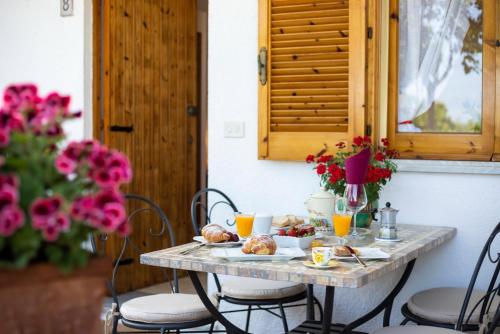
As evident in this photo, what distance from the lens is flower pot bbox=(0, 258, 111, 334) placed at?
0.76 meters

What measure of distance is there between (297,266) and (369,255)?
0.28 m

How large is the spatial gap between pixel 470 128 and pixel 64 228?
9.37 ft

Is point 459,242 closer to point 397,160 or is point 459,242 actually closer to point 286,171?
point 397,160

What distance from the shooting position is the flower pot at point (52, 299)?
2.49 ft

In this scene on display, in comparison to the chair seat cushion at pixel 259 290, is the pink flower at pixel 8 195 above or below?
above

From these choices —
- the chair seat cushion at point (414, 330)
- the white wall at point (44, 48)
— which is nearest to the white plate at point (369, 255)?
the chair seat cushion at point (414, 330)

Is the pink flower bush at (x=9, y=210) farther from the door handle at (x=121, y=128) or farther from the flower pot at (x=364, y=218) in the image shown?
the door handle at (x=121, y=128)

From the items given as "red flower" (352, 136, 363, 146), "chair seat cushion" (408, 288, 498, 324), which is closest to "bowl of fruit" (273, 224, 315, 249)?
"chair seat cushion" (408, 288, 498, 324)

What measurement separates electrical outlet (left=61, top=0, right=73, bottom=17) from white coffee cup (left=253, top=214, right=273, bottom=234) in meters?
2.56

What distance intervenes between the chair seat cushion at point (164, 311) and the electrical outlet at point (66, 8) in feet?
8.20

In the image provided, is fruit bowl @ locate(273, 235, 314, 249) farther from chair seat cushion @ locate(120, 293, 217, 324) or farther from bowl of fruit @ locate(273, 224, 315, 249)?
chair seat cushion @ locate(120, 293, 217, 324)

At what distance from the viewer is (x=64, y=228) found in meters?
0.78

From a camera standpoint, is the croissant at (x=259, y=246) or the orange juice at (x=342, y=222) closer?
the croissant at (x=259, y=246)

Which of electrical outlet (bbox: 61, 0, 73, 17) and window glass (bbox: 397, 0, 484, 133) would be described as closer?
window glass (bbox: 397, 0, 484, 133)
